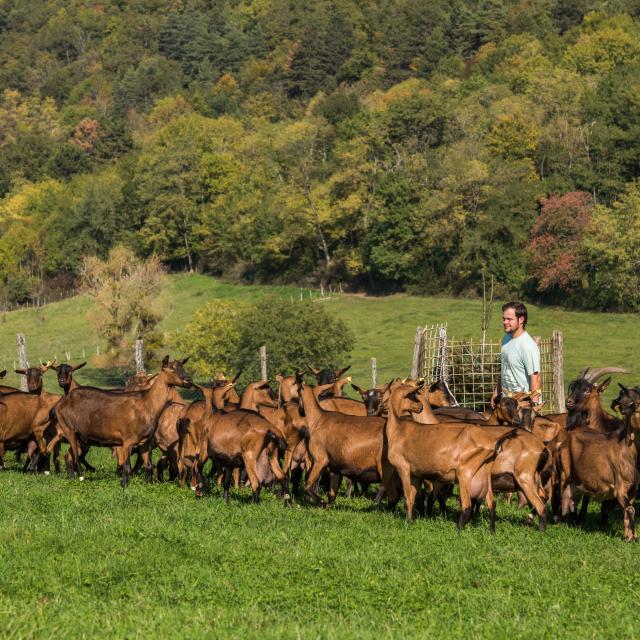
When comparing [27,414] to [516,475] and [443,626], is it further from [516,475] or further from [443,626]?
[443,626]

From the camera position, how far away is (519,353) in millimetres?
16062

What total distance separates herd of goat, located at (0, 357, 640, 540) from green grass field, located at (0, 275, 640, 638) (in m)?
0.53

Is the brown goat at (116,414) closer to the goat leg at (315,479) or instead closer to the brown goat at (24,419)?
the brown goat at (24,419)

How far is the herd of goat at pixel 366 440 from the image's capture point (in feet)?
46.6

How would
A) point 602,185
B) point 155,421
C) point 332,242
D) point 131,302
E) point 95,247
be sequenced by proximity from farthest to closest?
point 95,247 < point 332,242 < point 602,185 < point 131,302 < point 155,421

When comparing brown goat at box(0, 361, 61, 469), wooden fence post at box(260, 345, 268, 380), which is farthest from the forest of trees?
brown goat at box(0, 361, 61, 469)

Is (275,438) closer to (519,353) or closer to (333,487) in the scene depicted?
(333,487)

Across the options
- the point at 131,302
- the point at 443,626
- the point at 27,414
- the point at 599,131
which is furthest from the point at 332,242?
the point at 443,626

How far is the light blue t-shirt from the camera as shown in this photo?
15977 mm

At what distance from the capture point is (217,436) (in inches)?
640

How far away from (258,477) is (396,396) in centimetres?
233

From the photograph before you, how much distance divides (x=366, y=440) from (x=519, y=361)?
2.48m

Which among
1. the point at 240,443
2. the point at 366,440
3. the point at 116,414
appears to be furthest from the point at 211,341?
the point at 366,440

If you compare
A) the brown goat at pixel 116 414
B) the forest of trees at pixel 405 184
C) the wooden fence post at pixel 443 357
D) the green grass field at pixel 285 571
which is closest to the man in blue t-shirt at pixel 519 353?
the green grass field at pixel 285 571
